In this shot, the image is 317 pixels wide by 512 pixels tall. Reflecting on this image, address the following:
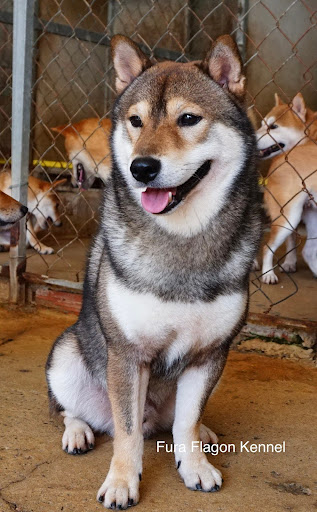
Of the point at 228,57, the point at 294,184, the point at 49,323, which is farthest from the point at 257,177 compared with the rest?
the point at 294,184

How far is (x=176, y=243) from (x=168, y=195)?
0.57 feet

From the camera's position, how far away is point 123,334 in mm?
1618

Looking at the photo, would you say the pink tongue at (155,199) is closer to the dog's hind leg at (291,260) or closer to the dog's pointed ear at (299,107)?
the dog's hind leg at (291,260)

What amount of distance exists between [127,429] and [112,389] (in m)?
0.12

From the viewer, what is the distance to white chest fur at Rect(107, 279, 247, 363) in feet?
5.23

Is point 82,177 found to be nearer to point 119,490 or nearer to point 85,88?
point 85,88

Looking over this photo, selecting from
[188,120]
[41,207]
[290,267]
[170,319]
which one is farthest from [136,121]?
[41,207]

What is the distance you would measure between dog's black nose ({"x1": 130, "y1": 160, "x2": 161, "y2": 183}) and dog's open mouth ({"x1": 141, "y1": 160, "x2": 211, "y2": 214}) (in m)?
0.08

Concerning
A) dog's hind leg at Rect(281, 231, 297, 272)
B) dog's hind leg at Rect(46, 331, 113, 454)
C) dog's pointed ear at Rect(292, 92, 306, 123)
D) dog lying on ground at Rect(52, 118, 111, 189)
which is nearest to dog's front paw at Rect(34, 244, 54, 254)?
dog lying on ground at Rect(52, 118, 111, 189)

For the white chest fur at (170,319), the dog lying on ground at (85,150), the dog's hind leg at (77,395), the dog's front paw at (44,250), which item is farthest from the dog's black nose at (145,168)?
the dog lying on ground at (85,150)

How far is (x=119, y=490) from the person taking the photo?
159cm

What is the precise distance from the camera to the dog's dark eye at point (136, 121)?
65.3 inches

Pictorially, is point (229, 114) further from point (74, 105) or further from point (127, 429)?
point (74, 105)

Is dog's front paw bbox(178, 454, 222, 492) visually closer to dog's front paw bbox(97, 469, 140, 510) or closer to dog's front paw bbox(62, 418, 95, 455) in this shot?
dog's front paw bbox(97, 469, 140, 510)
